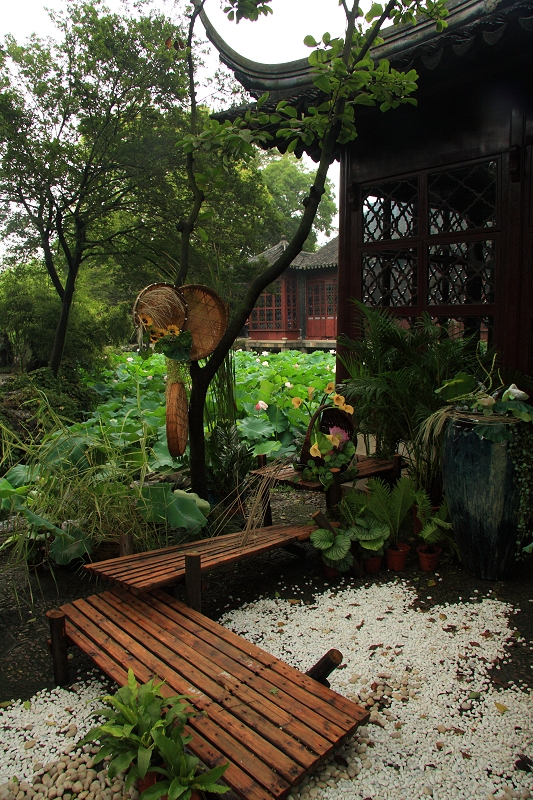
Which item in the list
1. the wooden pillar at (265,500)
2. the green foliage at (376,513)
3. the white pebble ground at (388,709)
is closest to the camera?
the white pebble ground at (388,709)

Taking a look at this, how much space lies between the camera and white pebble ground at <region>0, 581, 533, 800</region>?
1.74 meters

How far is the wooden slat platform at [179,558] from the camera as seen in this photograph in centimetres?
259

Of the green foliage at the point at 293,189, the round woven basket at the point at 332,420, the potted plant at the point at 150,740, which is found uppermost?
the green foliage at the point at 293,189

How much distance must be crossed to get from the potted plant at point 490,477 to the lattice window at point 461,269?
1.29 metres

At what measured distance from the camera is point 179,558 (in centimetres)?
286

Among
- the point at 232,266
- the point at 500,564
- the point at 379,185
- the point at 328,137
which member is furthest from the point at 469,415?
the point at 232,266

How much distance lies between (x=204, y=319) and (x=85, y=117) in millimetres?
7386

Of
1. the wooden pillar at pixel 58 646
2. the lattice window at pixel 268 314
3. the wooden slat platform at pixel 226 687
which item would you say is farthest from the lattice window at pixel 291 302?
the wooden pillar at pixel 58 646

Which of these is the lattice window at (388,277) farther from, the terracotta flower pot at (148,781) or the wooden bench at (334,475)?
the terracotta flower pot at (148,781)

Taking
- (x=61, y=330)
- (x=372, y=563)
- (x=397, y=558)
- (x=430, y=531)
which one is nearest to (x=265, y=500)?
(x=372, y=563)

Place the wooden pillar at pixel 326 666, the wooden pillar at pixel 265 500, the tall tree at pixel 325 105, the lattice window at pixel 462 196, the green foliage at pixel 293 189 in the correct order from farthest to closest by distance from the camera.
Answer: the green foliage at pixel 293 189 → the lattice window at pixel 462 196 → the wooden pillar at pixel 265 500 → the tall tree at pixel 325 105 → the wooden pillar at pixel 326 666

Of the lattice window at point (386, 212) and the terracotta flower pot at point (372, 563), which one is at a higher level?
the lattice window at point (386, 212)

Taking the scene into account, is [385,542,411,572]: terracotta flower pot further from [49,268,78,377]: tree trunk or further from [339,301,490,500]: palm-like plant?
[49,268,78,377]: tree trunk

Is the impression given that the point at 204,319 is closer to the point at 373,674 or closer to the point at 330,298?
the point at 373,674
